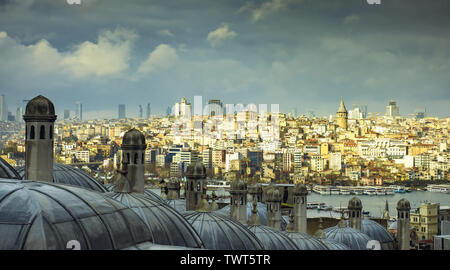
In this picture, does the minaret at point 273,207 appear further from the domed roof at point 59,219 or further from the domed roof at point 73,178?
the domed roof at point 59,219

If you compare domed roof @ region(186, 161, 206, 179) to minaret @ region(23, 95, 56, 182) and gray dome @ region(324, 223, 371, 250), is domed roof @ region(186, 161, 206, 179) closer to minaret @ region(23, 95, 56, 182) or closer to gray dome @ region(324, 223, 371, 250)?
minaret @ region(23, 95, 56, 182)

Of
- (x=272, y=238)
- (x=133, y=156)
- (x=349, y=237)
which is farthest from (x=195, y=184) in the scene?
(x=349, y=237)

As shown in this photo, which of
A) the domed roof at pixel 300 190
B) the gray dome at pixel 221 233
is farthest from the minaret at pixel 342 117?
the gray dome at pixel 221 233

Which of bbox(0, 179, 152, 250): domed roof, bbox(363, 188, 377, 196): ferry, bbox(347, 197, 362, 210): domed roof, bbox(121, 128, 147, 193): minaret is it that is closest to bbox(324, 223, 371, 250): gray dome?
bbox(347, 197, 362, 210): domed roof

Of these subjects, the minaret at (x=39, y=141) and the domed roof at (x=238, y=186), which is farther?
the domed roof at (x=238, y=186)

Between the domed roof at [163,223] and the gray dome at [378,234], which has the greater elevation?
the domed roof at [163,223]
